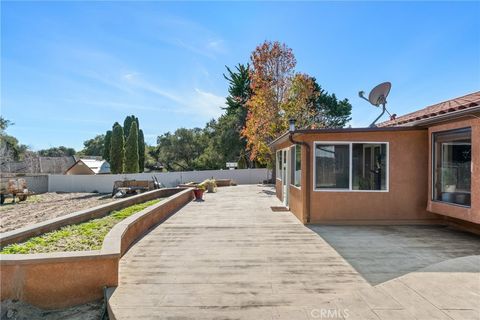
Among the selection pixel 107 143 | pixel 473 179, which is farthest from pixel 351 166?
pixel 107 143

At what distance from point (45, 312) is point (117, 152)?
2920cm

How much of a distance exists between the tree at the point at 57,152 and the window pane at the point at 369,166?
221ft

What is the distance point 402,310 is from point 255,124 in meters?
18.2

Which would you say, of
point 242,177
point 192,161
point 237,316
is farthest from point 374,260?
point 192,161

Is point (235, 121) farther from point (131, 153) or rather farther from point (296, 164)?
point (296, 164)

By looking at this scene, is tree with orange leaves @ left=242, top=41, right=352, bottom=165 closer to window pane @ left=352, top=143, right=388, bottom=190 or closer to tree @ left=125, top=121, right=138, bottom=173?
window pane @ left=352, top=143, right=388, bottom=190

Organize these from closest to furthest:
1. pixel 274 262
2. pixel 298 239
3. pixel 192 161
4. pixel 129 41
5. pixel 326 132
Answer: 1. pixel 274 262
2. pixel 298 239
3. pixel 326 132
4. pixel 129 41
5. pixel 192 161

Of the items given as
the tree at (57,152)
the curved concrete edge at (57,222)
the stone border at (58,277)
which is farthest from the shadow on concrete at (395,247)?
the tree at (57,152)

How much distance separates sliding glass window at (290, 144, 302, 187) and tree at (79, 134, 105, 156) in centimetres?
5796

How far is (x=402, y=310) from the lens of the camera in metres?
3.30

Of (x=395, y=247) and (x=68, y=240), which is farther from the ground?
(x=68, y=240)

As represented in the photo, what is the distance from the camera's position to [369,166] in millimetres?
7930

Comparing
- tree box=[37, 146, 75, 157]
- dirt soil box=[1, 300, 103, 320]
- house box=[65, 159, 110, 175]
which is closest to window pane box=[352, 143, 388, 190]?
dirt soil box=[1, 300, 103, 320]

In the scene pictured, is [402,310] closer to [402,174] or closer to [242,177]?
[402,174]
